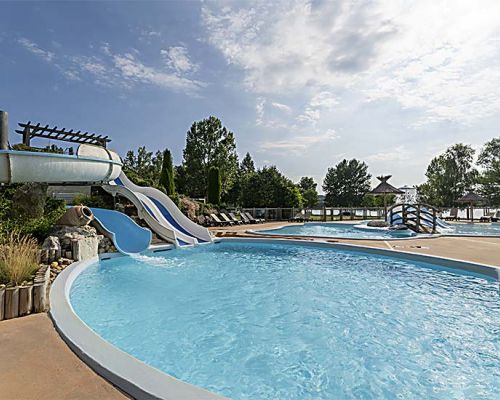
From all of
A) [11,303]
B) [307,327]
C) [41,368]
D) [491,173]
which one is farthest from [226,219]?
[491,173]

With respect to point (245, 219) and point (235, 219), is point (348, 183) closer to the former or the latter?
point (245, 219)

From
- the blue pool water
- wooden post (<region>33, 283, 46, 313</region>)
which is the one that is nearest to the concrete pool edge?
wooden post (<region>33, 283, 46, 313</region>)

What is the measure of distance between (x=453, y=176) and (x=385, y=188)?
894 inches

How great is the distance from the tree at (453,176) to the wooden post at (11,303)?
42790 mm

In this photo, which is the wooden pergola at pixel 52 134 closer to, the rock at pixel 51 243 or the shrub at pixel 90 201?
the shrub at pixel 90 201

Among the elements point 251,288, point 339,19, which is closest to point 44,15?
point 339,19

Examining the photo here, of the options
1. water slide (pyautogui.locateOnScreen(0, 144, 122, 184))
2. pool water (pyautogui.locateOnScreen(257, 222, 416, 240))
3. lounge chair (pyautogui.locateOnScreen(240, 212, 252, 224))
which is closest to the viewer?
water slide (pyautogui.locateOnScreen(0, 144, 122, 184))

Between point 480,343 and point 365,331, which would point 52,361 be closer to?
point 365,331

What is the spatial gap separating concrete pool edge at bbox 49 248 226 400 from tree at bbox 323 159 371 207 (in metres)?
45.8

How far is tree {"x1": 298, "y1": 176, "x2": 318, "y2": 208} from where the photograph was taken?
43.1 m

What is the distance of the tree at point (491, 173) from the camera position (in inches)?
1254

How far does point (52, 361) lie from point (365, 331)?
3.47m

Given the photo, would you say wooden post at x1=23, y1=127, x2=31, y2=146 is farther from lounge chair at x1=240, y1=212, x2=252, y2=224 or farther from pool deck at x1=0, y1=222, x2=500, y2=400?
pool deck at x1=0, y1=222, x2=500, y2=400

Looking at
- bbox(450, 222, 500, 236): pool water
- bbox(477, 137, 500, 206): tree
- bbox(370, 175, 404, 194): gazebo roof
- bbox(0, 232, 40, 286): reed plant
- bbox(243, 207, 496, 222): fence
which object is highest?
bbox(477, 137, 500, 206): tree
